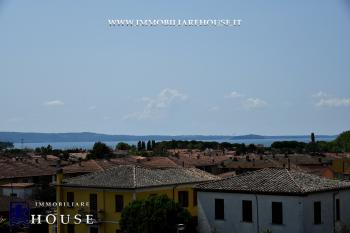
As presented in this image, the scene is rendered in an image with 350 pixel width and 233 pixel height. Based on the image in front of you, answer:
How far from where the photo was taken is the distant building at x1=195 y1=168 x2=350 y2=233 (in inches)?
1204

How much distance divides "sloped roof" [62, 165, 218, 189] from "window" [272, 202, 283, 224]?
8.13m

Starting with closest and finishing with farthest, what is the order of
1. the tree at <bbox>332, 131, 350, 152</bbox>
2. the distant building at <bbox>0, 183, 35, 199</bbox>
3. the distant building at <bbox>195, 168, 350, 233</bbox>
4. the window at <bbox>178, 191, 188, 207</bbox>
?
the distant building at <bbox>195, 168, 350, 233</bbox>, the window at <bbox>178, 191, 188, 207</bbox>, the distant building at <bbox>0, 183, 35, 199</bbox>, the tree at <bbox>332, 131, 350, 152</bbox>

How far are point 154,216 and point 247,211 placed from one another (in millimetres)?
4434

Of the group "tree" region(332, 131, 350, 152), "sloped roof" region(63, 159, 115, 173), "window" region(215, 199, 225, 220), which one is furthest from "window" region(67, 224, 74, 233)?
"tree" region(332, 131, 350, 152)

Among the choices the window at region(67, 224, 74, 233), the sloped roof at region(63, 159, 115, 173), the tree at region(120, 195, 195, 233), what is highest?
the sloped roof at region(63, 159, 115, 173)

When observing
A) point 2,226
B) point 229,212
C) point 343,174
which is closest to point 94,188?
point 2,226

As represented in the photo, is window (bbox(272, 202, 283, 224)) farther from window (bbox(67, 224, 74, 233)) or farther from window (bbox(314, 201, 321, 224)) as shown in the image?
window (bbox(67, 224, 74, 233))

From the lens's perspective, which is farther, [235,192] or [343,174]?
[343,174]

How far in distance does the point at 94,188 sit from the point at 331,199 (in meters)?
13.4

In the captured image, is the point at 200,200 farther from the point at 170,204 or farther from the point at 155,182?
the point at 155,182

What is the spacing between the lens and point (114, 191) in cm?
3731

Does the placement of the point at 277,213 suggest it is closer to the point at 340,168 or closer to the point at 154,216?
the point at 154,216

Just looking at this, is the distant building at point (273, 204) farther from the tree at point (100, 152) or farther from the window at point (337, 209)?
the tree at point (100, 152)

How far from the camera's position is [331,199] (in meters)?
32.1
